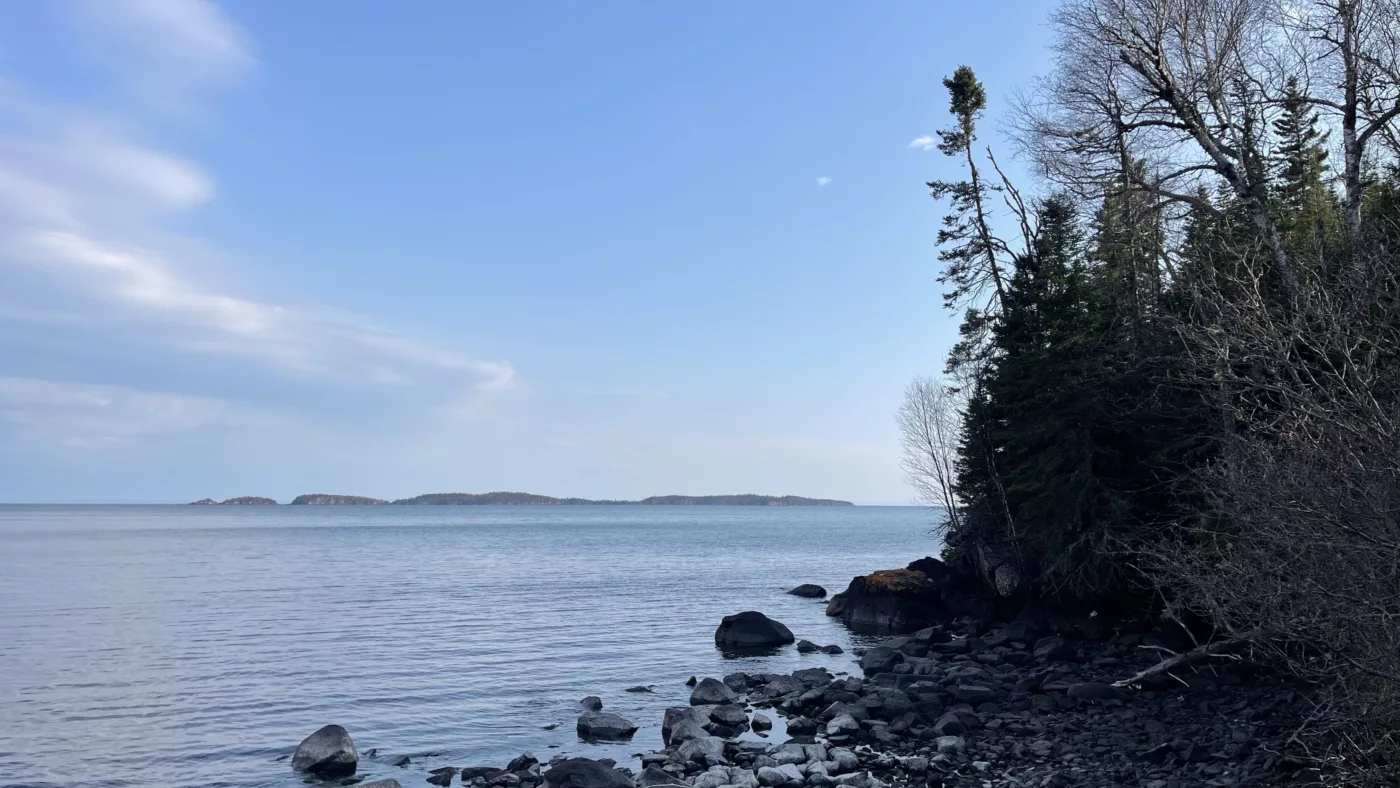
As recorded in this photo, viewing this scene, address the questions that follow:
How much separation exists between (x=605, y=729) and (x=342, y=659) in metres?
11.2

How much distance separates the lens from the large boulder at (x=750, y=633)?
2689 cm

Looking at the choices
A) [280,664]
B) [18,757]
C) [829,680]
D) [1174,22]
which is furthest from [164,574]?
[1174,22]

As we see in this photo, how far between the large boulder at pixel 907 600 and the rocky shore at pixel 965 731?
8352 millimetres

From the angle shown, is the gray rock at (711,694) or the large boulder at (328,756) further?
the gray rock at (711,694)

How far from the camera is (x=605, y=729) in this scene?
1678 centimetres

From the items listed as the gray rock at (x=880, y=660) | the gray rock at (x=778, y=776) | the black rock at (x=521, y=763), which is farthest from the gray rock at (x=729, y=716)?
the gray rock at (x=880, y=660)

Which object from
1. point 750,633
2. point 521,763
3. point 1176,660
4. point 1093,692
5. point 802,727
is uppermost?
point 1176,660

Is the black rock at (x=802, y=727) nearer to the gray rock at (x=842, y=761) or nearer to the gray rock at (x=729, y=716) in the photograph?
the gray rock at (x=729, y=716)

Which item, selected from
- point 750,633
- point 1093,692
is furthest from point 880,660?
point 1093,692

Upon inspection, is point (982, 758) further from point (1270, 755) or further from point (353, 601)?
point (353, 601)

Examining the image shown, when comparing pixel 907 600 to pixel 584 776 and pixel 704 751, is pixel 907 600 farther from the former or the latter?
pixel 584 776

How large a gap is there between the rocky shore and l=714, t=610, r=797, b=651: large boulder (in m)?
4.85

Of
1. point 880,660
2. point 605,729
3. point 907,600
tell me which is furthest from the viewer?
point 907,600

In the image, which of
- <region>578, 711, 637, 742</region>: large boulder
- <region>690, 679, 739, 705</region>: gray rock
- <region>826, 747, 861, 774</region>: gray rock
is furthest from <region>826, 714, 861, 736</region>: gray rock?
<region>578, 711, 637, 742</region>: large boulder
